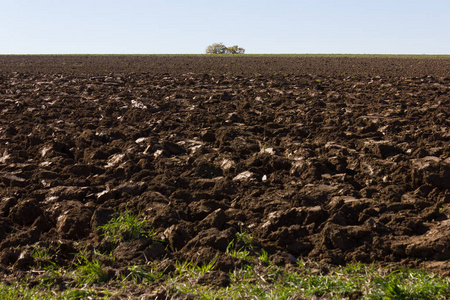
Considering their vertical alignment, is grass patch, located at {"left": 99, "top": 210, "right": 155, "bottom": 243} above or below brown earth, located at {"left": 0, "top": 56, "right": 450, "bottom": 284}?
below

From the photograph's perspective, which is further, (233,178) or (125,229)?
(233,178)

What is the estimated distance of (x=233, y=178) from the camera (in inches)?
226

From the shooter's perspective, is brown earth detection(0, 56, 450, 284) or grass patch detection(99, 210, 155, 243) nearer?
brown earth detection(0, 56, 450, 284)

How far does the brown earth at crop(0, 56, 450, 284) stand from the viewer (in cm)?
410

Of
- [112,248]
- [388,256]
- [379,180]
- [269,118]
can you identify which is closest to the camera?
[388,256]

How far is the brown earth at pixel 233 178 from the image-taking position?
13.4 feet

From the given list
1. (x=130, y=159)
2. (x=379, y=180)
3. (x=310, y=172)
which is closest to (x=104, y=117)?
(x=130, y=159)

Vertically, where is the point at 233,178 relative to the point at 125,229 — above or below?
above

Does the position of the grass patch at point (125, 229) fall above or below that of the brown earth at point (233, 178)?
below

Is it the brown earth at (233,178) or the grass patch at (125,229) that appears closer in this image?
the brown earth at (233,178)

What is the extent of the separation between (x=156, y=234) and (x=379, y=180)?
112 inches

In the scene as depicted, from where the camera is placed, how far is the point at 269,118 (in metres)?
8.91

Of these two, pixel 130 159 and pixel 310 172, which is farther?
pixel 130 159

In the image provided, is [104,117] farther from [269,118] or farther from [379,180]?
[379,180]
